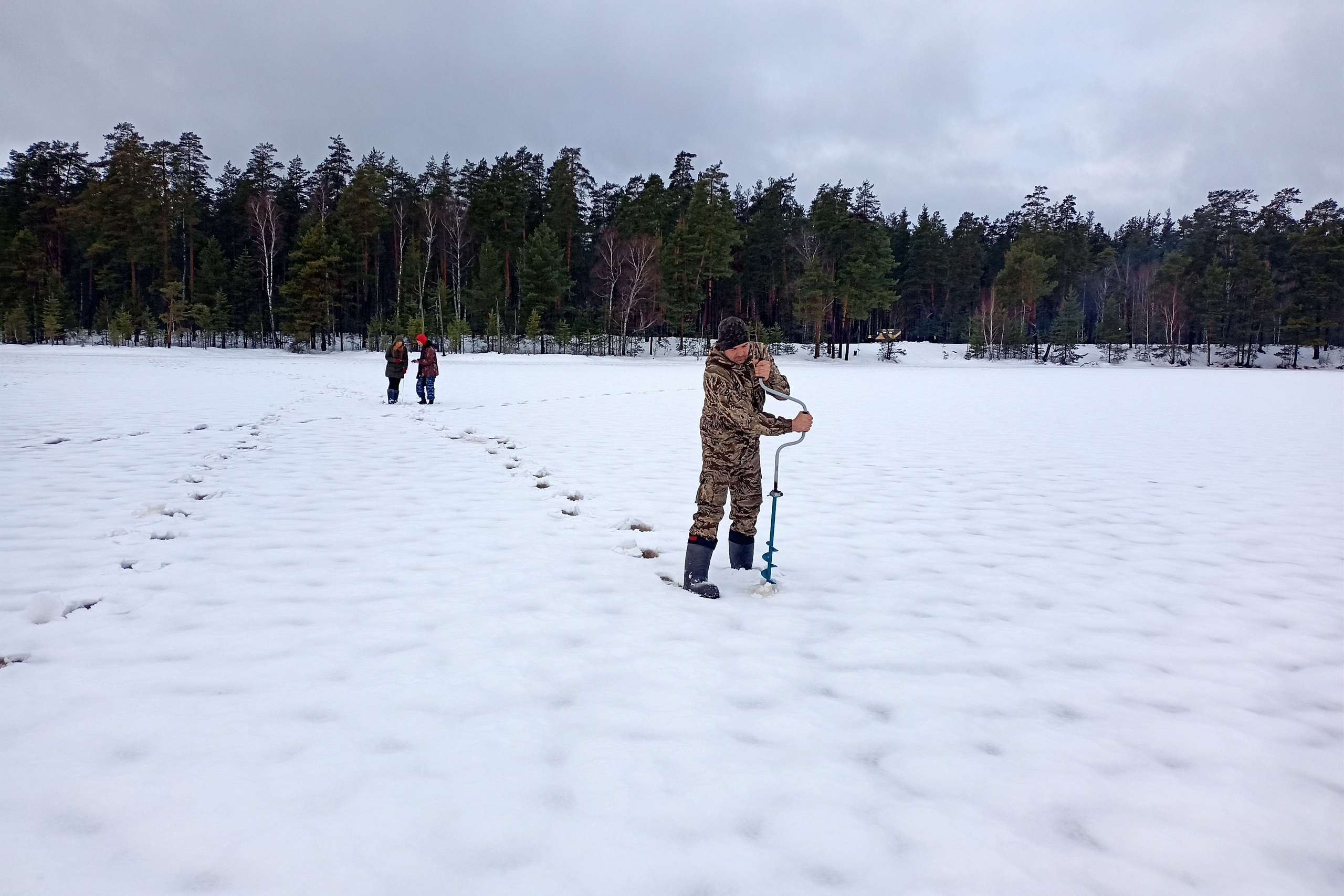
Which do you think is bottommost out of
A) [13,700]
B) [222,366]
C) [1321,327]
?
[13,700]

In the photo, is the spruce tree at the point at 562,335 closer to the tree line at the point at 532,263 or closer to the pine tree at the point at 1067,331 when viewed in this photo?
the tree line at the point at 532,263

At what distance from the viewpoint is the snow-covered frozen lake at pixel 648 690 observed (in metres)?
2.35

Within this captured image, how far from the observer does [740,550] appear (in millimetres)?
5117

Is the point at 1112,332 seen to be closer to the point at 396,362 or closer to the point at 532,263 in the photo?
the point at 532,263

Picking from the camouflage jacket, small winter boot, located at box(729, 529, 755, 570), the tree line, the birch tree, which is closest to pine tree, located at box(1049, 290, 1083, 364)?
the tree line

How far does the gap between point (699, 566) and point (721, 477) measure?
0.67m

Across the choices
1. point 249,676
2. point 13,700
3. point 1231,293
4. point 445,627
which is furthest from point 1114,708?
point 1231,293

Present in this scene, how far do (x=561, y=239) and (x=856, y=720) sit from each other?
68.6m

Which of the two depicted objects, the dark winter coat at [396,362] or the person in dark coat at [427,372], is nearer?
the dark winter coat at [396,362]

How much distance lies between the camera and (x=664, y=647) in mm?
3982

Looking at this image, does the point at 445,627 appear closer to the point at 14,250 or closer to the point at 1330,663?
the point at 1330,663

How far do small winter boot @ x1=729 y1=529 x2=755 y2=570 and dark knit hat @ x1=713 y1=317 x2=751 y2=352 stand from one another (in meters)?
1.36

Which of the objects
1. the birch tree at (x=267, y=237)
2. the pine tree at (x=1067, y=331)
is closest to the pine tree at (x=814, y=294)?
the pine tree at (x=1067, y=331)

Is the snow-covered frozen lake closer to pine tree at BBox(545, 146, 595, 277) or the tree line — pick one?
the tree line
